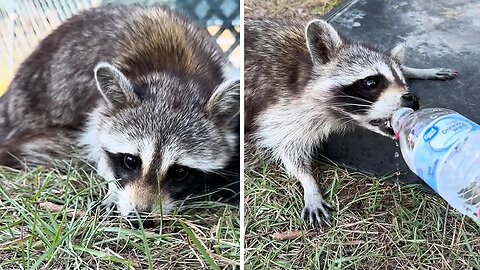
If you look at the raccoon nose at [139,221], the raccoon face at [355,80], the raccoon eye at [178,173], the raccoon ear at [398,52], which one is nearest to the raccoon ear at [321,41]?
the raccoon face at [355,80]

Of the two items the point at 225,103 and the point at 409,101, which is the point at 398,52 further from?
the point at 225,103

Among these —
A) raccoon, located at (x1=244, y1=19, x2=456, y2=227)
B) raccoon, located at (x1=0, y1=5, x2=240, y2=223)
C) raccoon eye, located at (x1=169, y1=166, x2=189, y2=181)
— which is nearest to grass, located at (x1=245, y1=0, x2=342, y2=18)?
raccoon, located at (x1=244, y1=19, x2=456, y2=227)

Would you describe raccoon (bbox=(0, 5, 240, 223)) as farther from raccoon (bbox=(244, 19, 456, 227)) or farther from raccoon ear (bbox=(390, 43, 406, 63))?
raccoon ear (bbox=(390, 43, 406, 63))

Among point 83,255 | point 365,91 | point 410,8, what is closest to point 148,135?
point 83,255

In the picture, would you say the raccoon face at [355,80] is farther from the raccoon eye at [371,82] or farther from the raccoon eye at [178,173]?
the raccoon eye at [178,173]

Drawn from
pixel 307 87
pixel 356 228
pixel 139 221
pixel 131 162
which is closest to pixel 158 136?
pixel 131 162

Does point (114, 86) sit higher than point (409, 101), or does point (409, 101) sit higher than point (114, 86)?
point (114, 86)
